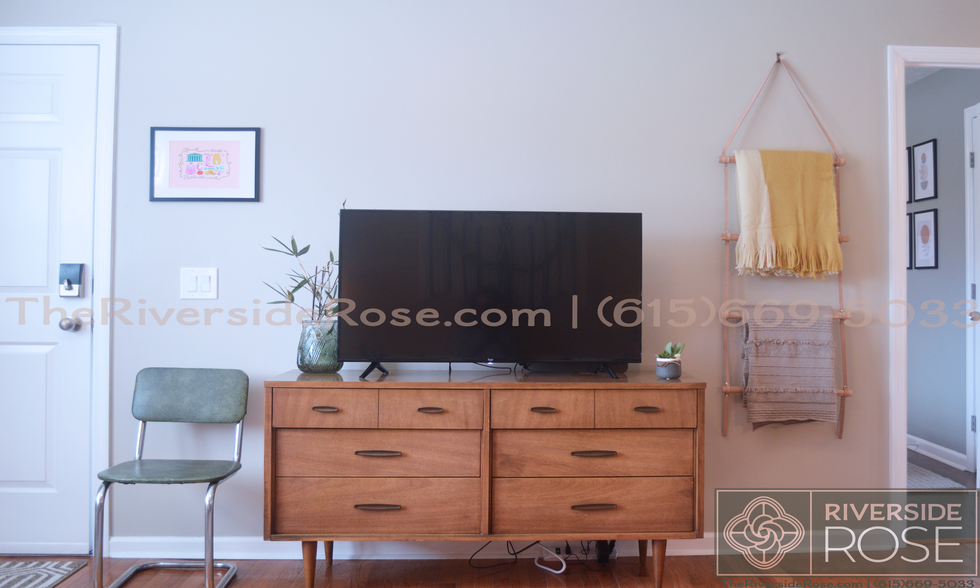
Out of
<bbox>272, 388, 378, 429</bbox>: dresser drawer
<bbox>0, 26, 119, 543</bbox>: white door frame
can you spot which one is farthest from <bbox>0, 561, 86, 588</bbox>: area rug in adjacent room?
<bbox>272, 388, 378, 429</bbox>: dresser drawer

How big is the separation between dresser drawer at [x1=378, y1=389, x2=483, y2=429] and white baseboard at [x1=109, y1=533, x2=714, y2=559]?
657 millimetres

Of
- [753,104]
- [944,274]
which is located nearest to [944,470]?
[944,274]

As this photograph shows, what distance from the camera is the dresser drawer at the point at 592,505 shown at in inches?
65.6

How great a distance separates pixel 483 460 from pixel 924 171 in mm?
3546

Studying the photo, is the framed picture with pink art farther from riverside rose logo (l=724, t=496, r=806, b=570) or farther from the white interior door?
riverside rose logo (l=724, t=496, r=806, b=570)

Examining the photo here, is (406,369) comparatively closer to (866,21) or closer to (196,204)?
(196,204)

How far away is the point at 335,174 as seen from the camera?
2059 mm

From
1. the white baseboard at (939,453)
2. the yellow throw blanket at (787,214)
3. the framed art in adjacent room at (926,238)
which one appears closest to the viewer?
the yellow throw blanket at (787,214)

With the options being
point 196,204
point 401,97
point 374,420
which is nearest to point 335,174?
point 401,97

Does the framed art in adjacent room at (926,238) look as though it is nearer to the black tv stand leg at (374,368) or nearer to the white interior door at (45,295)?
the black tv stand leg at (374,368)

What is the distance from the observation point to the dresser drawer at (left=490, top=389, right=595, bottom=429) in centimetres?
166

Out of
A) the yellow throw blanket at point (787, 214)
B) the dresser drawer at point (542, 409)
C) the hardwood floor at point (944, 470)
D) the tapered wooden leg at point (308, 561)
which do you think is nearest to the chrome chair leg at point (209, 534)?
the tapered wooden leg at point (308, 561)

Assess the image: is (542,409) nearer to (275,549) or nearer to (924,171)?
(275,549)

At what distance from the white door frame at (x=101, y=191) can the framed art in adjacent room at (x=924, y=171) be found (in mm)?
4430
